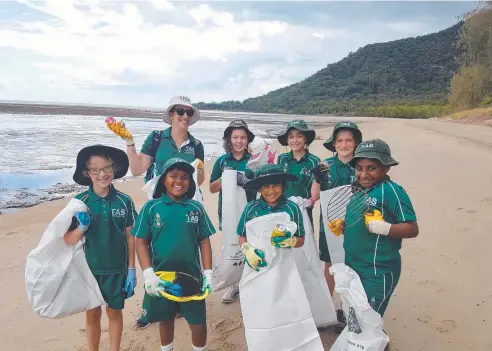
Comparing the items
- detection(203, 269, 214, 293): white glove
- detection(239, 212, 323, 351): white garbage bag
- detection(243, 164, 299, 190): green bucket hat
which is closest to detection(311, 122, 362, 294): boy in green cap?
detection(243, 164, 299, 190): green bucket hat

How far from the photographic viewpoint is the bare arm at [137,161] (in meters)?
3.58

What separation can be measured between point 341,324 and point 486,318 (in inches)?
55.6

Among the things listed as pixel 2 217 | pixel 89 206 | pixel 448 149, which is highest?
pixel 89 206

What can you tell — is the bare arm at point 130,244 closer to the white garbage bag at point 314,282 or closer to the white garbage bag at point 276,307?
the white garbage bag at point 276,307

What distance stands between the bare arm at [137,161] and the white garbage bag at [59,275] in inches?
33.7

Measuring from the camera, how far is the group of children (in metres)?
2.71

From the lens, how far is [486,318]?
12.4 feet

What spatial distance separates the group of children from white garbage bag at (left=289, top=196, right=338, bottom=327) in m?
0.36

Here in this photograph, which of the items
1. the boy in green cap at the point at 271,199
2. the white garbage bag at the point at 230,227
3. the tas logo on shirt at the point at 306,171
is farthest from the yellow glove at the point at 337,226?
the white garbage bag at the point at 230,227

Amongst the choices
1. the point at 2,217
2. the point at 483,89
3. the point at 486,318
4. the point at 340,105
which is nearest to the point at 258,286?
the point at 486,318

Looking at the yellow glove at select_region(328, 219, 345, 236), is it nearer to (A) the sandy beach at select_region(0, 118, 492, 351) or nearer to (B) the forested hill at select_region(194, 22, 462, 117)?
(A) the sandy beach at select_region(0, 118, 492, 351)

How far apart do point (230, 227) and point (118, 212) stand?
1.23 metres

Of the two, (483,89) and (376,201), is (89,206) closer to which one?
(376,201)

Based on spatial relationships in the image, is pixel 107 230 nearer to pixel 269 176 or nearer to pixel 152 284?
pixel 152 284
